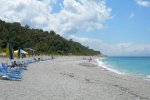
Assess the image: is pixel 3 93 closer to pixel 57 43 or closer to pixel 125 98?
pixel 125 98

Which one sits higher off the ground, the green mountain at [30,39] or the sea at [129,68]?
the green mountain at [30,39]

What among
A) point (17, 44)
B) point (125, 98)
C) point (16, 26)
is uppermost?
point (16, 26)

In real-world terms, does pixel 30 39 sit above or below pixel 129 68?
above

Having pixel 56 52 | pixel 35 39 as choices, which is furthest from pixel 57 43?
pixel 35 39

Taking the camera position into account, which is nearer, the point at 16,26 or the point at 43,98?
the point at 43,98

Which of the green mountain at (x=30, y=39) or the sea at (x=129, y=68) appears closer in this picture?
the sea at (x=129, y=68)

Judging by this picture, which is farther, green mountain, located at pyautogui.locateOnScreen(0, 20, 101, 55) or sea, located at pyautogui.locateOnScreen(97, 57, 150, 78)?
green mountain, located at pyautogui.locateOnScreen(0, 20, 101, 55)

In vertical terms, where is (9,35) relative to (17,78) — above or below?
above

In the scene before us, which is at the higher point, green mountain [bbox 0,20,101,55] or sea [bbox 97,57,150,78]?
green mountain [bbox 0,20,101,55]

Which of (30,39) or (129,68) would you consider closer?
(129,68)

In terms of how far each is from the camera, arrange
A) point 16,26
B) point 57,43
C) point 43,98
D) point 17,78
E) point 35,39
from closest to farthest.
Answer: point 43,98
point 17,78
point 16,26
point 35,39
point 57,43

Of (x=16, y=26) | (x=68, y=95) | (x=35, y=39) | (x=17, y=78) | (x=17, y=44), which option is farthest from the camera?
(x=35, y=39)

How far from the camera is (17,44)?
93.8 metres

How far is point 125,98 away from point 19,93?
16.4 ft
